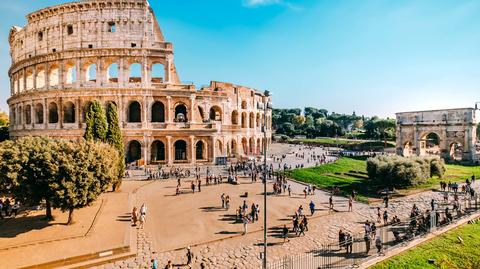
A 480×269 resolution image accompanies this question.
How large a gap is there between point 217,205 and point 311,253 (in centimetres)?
850

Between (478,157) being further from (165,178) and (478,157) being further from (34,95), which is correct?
(34,95)

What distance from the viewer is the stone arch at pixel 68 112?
116 feet

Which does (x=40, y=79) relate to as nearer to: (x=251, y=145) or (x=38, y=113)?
(x=38, y=113)

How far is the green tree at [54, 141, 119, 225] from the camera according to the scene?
13.4 metres

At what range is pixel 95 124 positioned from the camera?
21.7 metres

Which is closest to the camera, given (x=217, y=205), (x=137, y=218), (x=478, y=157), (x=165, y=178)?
(x=137, y=218)

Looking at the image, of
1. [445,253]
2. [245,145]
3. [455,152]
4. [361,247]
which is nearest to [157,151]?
[245,145]

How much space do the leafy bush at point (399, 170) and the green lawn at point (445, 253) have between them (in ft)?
29.2

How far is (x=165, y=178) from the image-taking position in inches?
1101

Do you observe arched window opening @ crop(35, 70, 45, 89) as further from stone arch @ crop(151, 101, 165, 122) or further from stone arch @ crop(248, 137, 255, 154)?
stone arch @ crop(248, 137, 255, 154)

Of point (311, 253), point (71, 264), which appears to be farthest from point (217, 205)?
point (71, 264)

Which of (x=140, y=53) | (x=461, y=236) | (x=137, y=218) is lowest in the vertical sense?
(x=461, y=236)

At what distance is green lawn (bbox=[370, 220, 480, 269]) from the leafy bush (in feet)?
29.2

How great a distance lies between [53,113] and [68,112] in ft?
12.1
